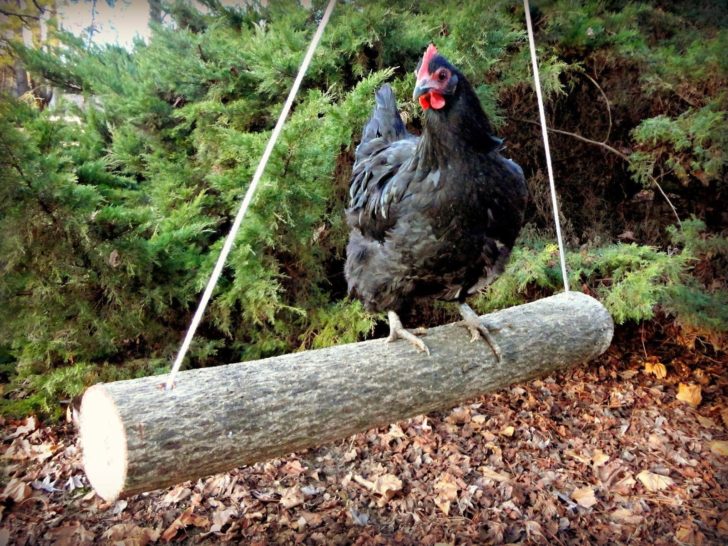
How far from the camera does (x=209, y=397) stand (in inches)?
47.8

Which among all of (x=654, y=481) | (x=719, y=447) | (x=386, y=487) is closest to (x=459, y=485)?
(x=386, y=487)

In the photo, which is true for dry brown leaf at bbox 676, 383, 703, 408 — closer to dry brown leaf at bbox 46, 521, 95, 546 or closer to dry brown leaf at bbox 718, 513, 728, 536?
dry brown leaf at bbox 718, 513, 728, 536

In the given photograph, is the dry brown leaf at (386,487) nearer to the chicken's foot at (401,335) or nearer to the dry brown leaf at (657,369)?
the chicken's foot at (401,335)

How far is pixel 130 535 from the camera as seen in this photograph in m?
1.82

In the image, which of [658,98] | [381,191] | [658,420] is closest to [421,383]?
[381,191]

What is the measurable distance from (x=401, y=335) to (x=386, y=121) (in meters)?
1.02

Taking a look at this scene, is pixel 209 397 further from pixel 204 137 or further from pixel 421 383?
pixel 204 137

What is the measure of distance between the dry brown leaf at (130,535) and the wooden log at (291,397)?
818 millimetres

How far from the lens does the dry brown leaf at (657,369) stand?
10.0 ft

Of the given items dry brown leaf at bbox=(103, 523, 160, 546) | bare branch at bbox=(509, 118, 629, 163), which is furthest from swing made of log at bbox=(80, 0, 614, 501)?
bare branch at bbox=(509, 118, 629, 163)

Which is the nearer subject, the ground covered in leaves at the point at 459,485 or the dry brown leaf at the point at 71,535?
the dry brown leaf at the point at 71,535

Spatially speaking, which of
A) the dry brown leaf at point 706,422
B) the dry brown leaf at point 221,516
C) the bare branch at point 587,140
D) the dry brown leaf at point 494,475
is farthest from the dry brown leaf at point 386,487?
the bare branch at point 587,140

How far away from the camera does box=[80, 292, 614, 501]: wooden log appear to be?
1.11 m

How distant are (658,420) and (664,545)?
115 centimetres
